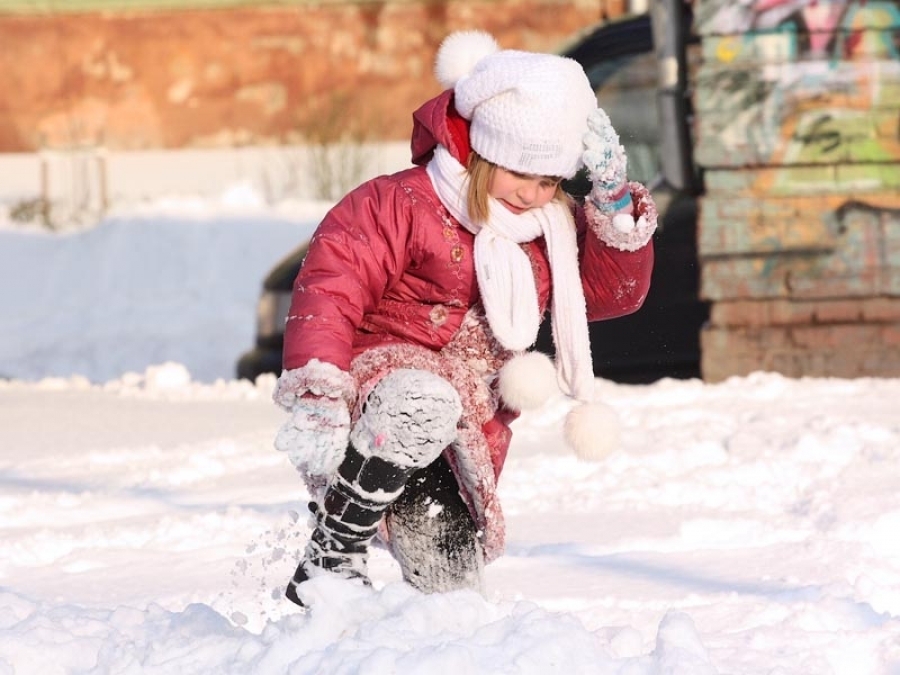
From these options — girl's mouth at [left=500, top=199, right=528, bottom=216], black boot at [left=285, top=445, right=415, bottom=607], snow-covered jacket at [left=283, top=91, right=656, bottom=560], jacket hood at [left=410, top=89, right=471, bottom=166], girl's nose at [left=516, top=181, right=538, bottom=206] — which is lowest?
black boot at [left=285, top=445, right=415, bottom=607]

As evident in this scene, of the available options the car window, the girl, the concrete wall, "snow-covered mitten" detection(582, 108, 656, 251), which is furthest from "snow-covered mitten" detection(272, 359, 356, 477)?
the car window

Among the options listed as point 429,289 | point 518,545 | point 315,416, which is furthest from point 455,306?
point 518,545

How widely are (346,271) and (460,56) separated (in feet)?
1.84

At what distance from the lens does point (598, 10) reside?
18.3m

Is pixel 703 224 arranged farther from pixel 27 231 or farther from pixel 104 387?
pixel 27 231

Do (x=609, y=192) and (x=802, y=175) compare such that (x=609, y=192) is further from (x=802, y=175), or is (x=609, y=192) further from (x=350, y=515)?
(x=802, y=175)

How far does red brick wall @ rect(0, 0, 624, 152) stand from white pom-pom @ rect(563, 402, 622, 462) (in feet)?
49.0

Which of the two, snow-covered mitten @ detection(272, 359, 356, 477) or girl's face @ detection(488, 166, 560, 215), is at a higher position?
girl's face @ detection(488, 166, 560, 215)

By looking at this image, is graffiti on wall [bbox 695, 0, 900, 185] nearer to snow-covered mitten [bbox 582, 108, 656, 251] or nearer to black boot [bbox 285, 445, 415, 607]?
snow-covered mitten [bbox 582, 108, 656, 251]

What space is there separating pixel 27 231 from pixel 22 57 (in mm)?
3493

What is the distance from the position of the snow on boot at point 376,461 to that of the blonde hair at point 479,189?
0.35 m

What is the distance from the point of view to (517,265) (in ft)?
11.5

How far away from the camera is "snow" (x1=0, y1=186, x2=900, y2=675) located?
9.81ft

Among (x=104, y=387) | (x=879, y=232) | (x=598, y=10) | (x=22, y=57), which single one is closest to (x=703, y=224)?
(x=879, y=232)
